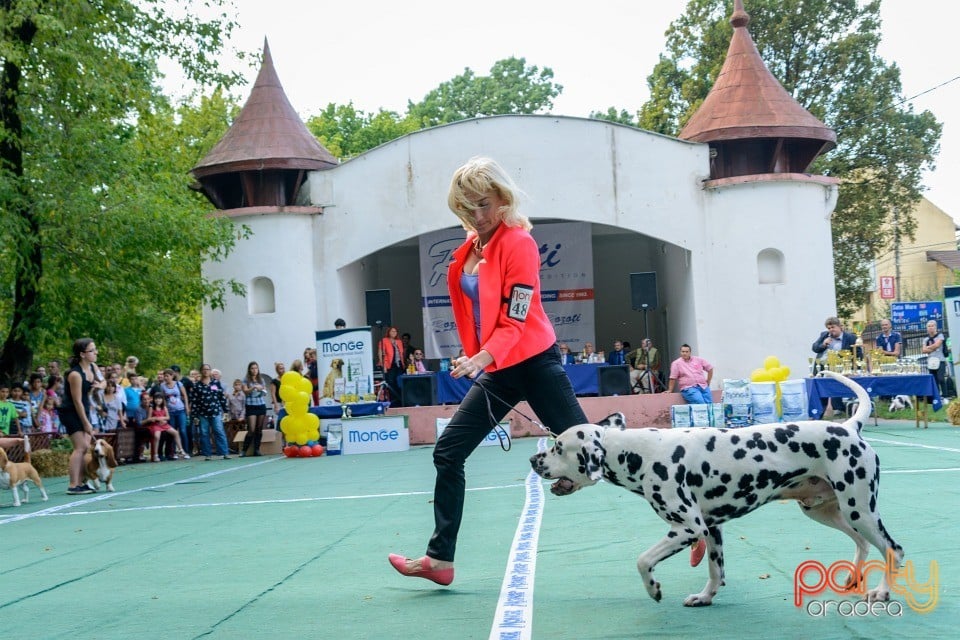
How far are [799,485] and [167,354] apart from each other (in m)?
47.3

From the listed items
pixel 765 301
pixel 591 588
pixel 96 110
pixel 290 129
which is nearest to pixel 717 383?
pixel 765 301

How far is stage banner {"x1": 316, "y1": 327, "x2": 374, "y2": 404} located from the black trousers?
17.1m

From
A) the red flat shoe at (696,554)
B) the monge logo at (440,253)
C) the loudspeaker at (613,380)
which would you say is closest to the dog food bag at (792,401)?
the loudspeaker at (613,380)

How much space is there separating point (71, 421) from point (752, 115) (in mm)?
19221

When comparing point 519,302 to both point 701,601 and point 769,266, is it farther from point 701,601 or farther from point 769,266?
point 769,266

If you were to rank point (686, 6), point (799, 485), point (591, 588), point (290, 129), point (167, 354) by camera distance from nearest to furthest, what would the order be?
point (799, 485) < point (591, 588) < point (290, 129) < point (686, 6) < point (167, 354)

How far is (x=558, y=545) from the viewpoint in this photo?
7199 mm

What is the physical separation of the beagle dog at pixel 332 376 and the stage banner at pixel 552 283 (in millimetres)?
6620

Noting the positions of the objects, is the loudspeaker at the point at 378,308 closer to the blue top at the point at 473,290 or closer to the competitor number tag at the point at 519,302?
the blue top at the point at 473,290

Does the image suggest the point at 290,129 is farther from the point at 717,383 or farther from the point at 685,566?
the point at 685,566

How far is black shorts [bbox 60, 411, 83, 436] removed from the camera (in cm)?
1367

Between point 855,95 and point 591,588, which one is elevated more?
point 855,95

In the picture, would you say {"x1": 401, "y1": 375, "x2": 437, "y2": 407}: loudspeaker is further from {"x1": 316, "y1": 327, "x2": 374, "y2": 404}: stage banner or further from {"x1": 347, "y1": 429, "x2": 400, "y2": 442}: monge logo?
{"x1": 347, "y1": 429, "x2": 400, "y2": 442}: monge logo

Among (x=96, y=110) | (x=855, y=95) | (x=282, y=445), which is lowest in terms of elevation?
(x=282, y=445)
